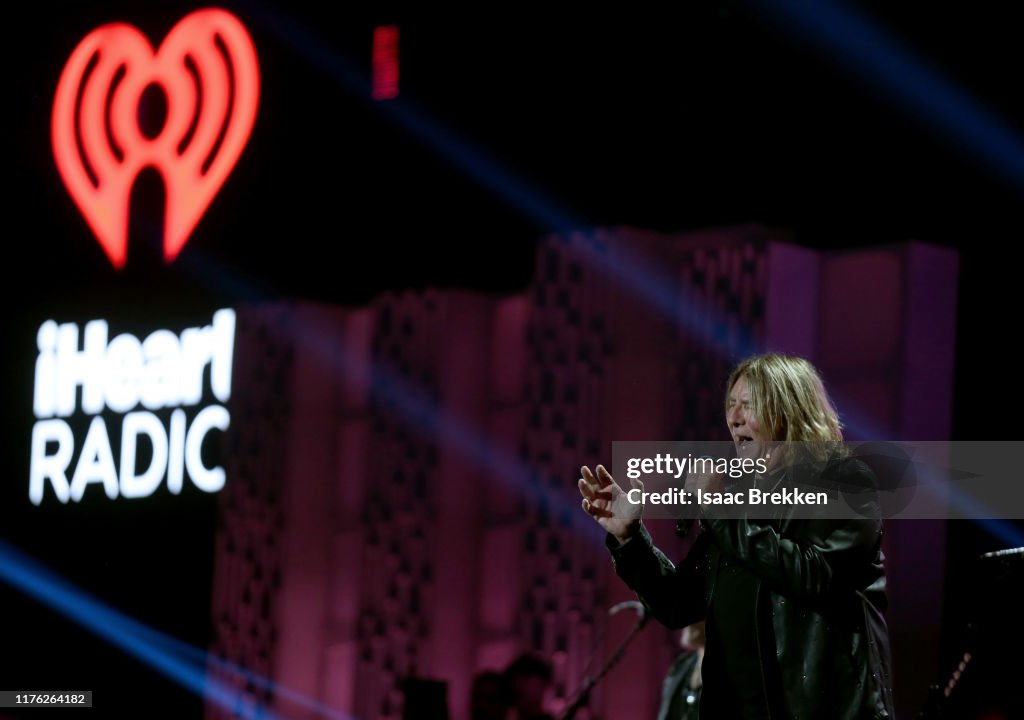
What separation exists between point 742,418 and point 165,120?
6.69 meters

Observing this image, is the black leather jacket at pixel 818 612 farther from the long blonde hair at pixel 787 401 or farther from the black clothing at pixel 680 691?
the black clothing at pixel 680 691

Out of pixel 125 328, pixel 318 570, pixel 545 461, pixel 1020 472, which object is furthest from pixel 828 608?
pixel 125 328

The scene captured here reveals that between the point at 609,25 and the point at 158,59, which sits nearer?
the point at 609,25

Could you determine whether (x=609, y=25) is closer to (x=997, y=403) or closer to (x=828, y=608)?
(x=997, y=403)

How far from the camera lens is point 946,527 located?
18.4ft

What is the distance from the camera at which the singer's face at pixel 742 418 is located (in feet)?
8.07

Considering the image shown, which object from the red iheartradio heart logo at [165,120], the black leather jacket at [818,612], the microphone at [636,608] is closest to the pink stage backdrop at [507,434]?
the microphone at [636,608]

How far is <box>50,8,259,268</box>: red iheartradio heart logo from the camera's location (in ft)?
27.6

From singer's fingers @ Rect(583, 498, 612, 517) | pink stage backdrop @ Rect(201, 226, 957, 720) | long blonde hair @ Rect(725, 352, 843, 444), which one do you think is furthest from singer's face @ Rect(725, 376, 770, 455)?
pink stage backdrop @ Rect(201, 226, 957, 720)

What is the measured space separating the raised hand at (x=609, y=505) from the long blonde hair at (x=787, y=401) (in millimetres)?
245

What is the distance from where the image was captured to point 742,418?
247 centimetres

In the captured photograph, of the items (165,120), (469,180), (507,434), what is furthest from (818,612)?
(165,120)

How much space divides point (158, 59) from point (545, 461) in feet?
11.5

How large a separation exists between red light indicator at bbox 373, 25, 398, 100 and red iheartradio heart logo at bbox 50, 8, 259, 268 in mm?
839
